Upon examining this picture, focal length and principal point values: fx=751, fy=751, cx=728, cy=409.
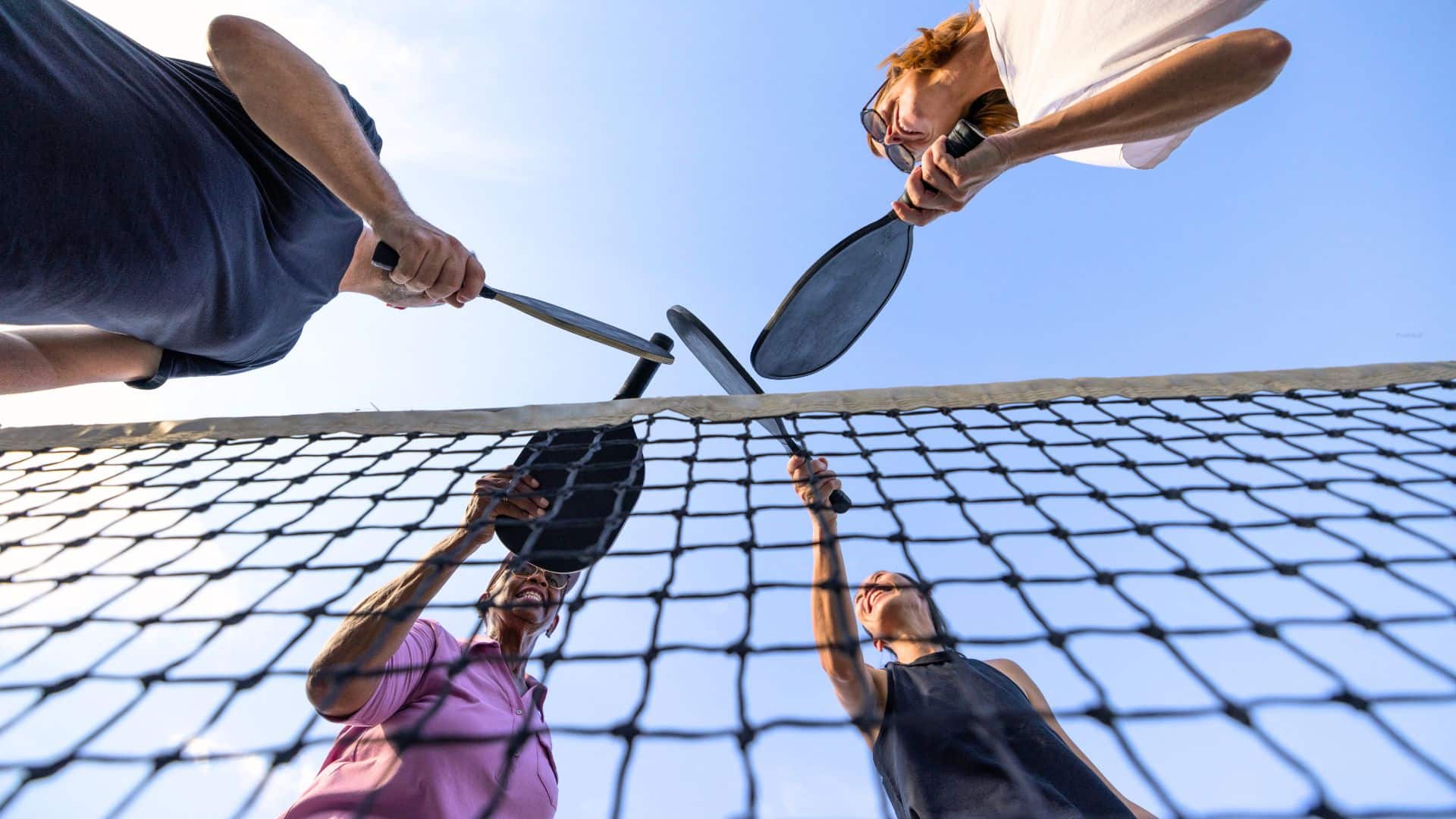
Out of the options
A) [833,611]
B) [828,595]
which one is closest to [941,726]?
[828,595]

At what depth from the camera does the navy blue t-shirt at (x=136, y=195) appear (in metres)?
1.22

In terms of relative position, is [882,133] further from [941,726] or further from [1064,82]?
[941,726]

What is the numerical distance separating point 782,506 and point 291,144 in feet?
4.25

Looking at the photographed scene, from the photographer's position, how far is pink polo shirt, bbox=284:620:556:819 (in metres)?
1.51

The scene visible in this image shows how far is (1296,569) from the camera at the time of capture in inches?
58.1

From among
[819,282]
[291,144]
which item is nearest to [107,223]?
[291,144]

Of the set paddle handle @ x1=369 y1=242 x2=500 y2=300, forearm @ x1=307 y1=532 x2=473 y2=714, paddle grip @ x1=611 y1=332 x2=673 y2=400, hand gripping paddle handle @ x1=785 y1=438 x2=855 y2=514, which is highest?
paddle handle @ x1=369 y1=242 x2=500 y2=300

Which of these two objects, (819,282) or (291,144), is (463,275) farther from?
(819,282)

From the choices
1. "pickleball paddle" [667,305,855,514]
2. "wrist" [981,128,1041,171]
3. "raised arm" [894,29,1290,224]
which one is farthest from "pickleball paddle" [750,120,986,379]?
"wrist" [981,128,1041,171]

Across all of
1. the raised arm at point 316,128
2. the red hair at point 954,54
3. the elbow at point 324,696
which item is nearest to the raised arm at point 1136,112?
the red hair at point 954,54

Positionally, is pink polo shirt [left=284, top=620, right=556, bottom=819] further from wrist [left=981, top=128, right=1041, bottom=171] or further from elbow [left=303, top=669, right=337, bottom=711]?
wrist [left=981, top=128, right=1041, bottom=171]

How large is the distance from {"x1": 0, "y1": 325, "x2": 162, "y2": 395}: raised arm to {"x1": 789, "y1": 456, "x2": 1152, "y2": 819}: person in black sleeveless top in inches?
66.9

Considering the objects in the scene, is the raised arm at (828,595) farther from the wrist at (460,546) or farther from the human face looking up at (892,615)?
the wrist at (460,546)

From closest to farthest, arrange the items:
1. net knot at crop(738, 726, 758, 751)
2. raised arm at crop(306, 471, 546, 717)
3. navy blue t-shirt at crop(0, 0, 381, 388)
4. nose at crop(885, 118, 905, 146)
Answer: net knot at crop(738, 726, 758, 751) < navy blue t-shirt at crop(0, 0, 381, 388) < raised arm at crop(306, 471, 546, 717) < nose at crop(885, 118, 905, 146)
